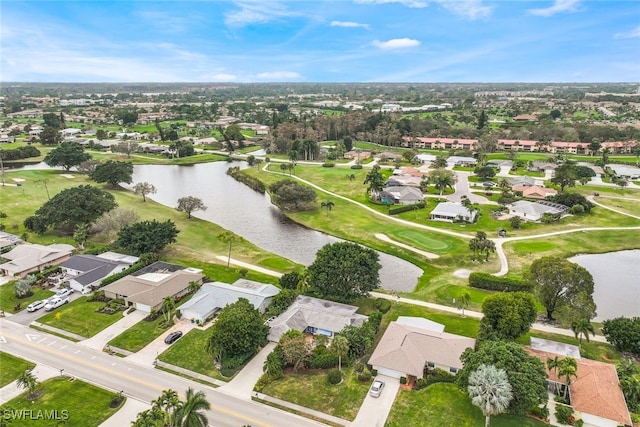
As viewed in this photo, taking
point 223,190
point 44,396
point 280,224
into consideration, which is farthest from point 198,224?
point 44,396

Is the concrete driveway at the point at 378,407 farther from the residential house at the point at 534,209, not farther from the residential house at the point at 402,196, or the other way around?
the residential house at the point at 402,196

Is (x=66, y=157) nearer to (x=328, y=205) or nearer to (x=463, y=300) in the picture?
(x=328, y=205)

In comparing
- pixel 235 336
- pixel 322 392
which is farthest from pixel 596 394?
pixel 235 336

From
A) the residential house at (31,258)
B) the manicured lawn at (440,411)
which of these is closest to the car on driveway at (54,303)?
the residential house at (31,258)

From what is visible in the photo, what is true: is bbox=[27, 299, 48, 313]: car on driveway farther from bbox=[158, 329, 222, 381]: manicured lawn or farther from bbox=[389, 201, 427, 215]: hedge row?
bbox=[389, 201, 427, 215]: hedge row

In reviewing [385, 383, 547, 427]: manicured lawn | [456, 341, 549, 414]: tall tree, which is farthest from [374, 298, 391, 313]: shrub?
[456, 341, 549, 414]: tall tree

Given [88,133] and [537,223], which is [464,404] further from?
[88,133]

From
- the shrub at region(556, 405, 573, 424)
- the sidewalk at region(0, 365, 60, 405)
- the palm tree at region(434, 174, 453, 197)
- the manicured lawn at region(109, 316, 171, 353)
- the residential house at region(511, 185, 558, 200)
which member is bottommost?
the sidewalk at region(0, 365, 60, 405)
